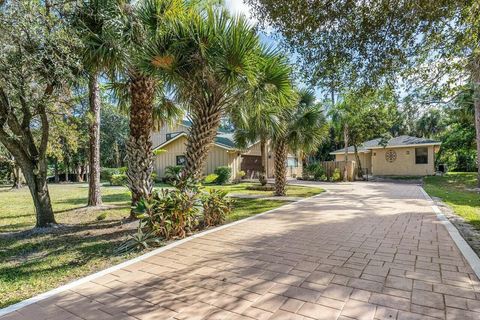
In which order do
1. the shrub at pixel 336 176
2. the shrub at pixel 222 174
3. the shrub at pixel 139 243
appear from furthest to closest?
1. the shrub at pixel 336 176
2. the shrub at pixel 222 174
3. the shrub at pixel 139 243

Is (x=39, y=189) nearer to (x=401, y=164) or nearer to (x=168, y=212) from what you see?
(x=168, y=212)

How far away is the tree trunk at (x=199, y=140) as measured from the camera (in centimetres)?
685

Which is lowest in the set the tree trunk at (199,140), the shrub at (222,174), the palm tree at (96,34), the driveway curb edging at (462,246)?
the driveway curb edging at (462,246)

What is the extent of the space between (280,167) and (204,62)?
8391mm

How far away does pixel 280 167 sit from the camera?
1359cm

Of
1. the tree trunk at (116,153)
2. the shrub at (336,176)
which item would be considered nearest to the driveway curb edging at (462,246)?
the shrub at (336,176)

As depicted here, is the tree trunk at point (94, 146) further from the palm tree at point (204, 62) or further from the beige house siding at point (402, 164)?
the beige house siding at point (402, 164)

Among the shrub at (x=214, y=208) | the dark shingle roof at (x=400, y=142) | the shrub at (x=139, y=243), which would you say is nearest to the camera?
the shrub at (x=139, y=243)

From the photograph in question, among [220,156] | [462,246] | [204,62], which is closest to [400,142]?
[220,156]

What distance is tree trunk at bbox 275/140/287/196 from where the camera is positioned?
13.5m

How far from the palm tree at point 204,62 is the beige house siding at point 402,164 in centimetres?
2417

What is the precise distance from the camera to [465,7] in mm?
5160

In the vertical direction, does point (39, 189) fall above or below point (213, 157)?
below

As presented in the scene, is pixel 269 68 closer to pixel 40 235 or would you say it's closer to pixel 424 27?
pixel 424 27
